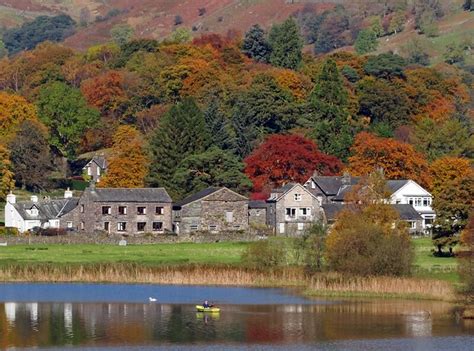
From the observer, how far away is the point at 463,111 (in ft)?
554

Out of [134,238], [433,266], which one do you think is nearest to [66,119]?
[134,238]

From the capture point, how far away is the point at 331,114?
159 metres

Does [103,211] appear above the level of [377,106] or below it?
below

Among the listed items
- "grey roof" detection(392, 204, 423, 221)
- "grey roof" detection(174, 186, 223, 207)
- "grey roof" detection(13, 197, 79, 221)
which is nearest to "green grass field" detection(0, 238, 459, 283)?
"grey roof" detection(392, 204, 423, 221)

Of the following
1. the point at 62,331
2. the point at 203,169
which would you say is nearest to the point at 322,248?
the point at 62,331

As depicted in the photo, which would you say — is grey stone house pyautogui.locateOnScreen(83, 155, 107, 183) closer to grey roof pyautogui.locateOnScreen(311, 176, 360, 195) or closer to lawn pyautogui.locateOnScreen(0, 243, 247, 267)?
grey roof pyautogui.locateOnScreen(311, 176, 360, 195)

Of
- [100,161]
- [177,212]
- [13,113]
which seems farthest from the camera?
[100,161]

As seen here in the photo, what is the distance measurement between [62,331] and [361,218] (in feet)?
86.0

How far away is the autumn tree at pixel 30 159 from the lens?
5600 inches

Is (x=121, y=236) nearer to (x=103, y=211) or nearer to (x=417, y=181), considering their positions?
(x=103, y=211)

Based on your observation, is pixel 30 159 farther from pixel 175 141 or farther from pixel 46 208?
pixel 46 208

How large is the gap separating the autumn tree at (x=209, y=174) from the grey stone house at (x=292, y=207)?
20.6 feet

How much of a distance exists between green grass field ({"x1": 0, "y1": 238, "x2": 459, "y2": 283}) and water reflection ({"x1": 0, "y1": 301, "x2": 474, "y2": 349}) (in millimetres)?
9351

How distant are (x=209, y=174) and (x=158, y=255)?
32832 millimetres
